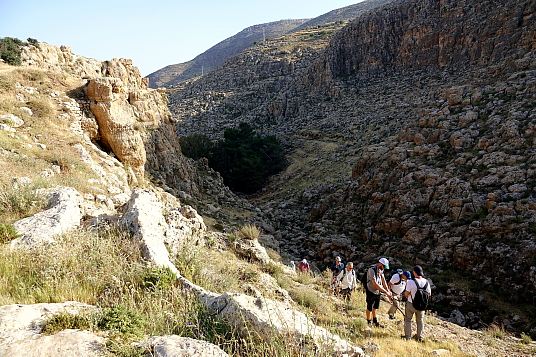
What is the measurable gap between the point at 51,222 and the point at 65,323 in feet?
7.58

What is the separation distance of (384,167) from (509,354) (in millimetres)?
11166

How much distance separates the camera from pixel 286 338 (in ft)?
9.50

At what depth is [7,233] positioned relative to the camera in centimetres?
392

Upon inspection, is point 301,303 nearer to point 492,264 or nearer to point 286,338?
point 286,338

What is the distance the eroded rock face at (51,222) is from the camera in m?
3.94

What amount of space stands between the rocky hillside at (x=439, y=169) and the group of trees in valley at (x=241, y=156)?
1.73 m

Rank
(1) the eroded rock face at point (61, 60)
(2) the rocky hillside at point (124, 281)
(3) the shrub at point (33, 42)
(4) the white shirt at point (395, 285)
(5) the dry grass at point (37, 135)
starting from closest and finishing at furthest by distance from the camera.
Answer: (2) the rocky hillside at point (124, 281) < (4) the white shirt at point (395, 285) < (5) the dry grass at point (37, 135) < (1) the eroded rock face at point (61, 60) < (3) the shrub at point (33, 42)

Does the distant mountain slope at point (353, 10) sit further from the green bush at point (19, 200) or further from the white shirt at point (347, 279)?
the green bush at point (19, 200)

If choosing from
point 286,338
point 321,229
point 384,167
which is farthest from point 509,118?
point 286,338

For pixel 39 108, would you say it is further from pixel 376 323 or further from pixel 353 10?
pixel 353 10

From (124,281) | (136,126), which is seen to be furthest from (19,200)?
(136,126)

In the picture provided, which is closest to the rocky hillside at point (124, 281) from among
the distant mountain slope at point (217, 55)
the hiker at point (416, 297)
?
the hiker at point (416, 297)

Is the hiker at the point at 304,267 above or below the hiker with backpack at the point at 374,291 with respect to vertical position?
below

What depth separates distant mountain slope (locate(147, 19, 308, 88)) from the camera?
13846 cm
